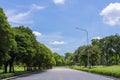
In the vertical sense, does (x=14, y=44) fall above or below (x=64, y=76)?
above

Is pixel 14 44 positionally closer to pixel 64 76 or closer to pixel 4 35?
pixel 4 35

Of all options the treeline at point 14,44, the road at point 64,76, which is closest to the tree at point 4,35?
the treeline at point 14,44

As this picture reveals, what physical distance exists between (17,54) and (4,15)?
60.9 feet

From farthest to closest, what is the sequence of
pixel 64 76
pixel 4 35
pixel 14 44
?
pixel 64 76 < pixel 14 44 < pixel 4 35

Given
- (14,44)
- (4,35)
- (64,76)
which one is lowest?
(64,76)

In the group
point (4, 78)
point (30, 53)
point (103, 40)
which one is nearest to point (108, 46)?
point (103, 40)

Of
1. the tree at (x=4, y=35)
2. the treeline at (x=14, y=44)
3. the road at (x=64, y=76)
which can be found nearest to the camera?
the tree at (x=4, y=35)

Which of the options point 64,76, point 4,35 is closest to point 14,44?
point 4,35

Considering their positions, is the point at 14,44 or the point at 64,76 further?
the point at 64,76

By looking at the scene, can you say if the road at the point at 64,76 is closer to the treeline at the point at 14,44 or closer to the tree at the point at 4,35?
the treeline at the point at 14,44

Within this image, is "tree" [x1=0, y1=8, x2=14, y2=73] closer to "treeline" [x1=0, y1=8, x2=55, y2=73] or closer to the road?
"treeline" [x1=0, y1=8, x2=55, y2=73]

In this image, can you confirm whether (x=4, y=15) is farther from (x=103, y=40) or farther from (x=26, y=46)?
(x=103, y=40)

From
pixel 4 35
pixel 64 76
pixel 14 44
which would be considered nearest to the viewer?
pixel 4 35

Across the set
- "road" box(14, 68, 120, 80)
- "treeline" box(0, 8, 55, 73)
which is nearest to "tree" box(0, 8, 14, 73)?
"treeline" box(0, 8, 55, 73)
